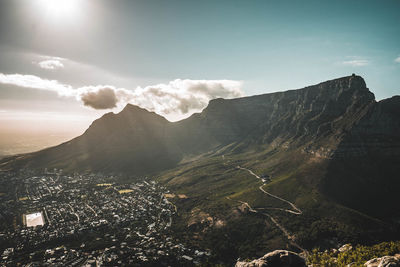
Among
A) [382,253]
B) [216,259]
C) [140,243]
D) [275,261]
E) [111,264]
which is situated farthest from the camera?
[140,243]

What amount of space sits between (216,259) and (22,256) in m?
153

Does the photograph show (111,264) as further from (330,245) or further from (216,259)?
(330,245)

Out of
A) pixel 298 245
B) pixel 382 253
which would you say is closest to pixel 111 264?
pixel 298 245

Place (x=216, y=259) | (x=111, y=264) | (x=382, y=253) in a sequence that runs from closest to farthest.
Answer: (x=382, y=253) < (x=111, y=264) < (x=216, y=259)

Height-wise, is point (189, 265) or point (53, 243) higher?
point (53, 243)

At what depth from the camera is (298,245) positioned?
178 m

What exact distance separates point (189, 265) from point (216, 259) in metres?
23.7

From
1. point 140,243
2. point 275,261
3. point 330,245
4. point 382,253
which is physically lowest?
point 330,245

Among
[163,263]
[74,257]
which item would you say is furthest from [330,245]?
[74,257]

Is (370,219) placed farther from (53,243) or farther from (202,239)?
(53,243)

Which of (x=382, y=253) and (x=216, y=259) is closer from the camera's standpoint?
(x=382, y=253)

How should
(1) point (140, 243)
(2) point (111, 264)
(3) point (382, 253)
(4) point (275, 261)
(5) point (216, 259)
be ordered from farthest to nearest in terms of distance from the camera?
(1) point (140, 243) → (5) point (216, 259) → (2) point (111, 264) → (3) point (382, 253) → (4) point (275, 261)

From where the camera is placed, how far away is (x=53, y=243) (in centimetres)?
19388

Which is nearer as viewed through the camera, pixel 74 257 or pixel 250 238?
pixel 74 257
